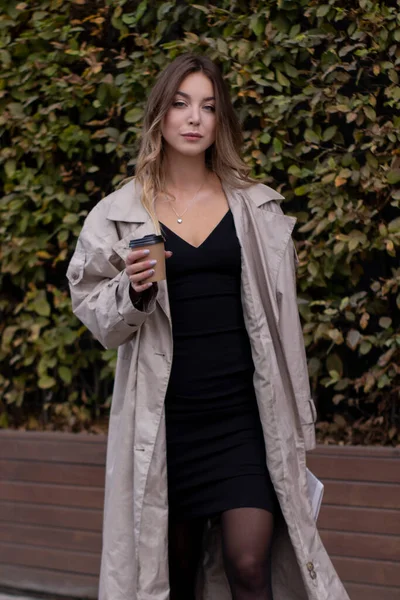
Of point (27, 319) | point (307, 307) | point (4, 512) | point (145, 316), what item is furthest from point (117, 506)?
point (27, 319)

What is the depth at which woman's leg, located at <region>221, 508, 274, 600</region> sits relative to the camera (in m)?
2.63

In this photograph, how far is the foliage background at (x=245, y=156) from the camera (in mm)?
3744

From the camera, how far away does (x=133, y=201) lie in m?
2.89

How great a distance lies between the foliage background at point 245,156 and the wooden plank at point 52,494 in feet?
1.47

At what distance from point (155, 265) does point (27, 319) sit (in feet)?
7.35

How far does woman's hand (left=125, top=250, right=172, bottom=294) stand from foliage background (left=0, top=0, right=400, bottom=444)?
981 millimetres

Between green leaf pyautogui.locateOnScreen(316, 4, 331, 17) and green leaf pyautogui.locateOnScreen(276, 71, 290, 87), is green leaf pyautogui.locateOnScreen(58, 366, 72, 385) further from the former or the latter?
green leaf pyautogui.locateOnScreen(316, 4, 331, 17)

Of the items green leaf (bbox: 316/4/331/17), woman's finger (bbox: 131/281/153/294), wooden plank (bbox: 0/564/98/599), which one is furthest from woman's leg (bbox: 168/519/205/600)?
green leaf (bbox: 316/4/331/17)

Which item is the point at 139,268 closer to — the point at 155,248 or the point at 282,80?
the point at 155,248

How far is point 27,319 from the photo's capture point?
4.61m

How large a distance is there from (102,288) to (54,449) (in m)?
1.63

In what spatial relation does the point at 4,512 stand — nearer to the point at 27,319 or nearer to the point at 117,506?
the point at 27,319

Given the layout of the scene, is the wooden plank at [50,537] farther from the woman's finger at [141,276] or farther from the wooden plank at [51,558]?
the woman's finger at [141,276]

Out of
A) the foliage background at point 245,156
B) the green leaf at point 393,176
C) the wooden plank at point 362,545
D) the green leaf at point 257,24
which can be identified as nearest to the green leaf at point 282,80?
the foliage background at point 245,156
